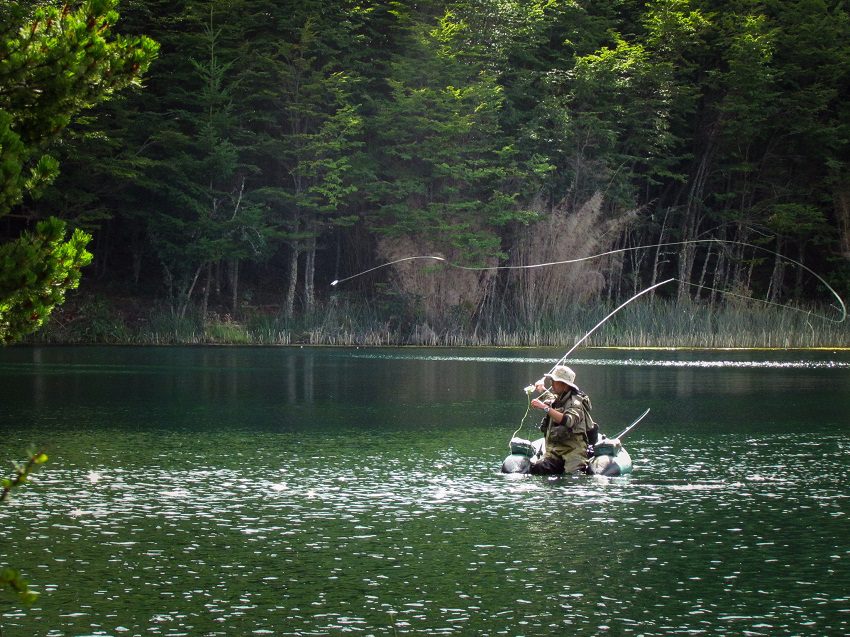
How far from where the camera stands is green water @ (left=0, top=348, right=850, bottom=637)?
729cm

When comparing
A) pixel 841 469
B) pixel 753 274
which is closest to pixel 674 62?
pixel 753 274

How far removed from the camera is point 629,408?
18.7m

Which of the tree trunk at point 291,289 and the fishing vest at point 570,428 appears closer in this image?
the fishing vest at point 570,428

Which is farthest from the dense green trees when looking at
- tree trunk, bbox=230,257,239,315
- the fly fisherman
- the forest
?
tree trunk, bbox=230,257,239,315

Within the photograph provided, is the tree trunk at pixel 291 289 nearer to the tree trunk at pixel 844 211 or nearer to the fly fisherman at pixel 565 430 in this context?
the tree trunk at pixel 844 211

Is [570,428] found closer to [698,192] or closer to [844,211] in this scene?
[844,211]

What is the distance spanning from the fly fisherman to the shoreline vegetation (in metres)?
21.7

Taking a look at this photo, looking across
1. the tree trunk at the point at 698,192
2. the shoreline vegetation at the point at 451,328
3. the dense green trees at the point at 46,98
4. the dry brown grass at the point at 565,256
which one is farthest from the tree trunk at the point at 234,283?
the dense green trees at the point at 46,98

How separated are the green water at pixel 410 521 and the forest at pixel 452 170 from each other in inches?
657

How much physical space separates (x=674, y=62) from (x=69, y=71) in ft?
125

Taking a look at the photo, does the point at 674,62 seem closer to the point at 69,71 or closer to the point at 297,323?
the point at 297,323

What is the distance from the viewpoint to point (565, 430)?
12.3m

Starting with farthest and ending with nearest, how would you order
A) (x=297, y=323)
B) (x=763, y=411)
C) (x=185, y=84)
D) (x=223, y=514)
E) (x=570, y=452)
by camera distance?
(x=185, y=84)
(x=297, y=323)
(x=763, y=411)
(x=570, y=452)
(x=223, y=514)

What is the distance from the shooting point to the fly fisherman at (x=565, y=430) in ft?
40.2
